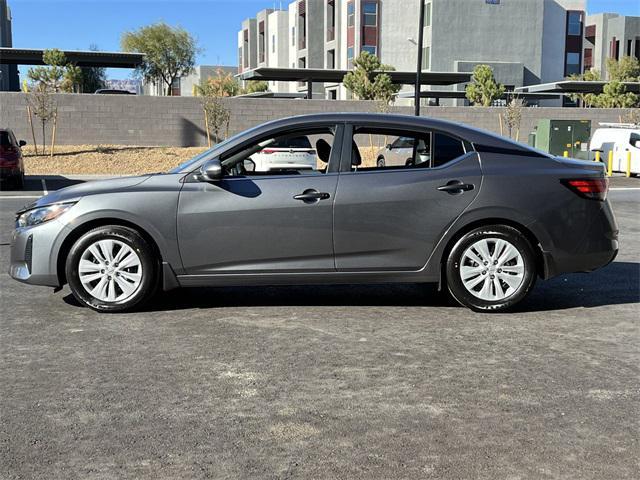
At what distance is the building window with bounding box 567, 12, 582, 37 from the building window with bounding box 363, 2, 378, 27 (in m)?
18.1

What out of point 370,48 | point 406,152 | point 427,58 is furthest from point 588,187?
point 370,48

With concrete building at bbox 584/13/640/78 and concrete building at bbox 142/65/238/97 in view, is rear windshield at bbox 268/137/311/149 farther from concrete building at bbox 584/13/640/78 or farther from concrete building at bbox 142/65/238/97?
concrete building at bbox 142/65/238/97

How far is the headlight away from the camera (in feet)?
19.9

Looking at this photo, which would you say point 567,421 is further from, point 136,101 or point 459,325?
point 136,101

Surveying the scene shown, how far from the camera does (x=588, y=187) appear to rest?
6.20 metres

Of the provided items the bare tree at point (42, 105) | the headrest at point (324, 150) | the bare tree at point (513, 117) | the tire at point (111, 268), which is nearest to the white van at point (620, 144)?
the bare tree at point (513, 117)

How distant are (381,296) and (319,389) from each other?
2654 millimetres

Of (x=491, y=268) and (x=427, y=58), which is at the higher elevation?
(x=427, y=58)

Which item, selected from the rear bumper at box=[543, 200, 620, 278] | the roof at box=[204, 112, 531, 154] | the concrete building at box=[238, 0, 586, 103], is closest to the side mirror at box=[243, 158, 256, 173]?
the roof at box=[204, 112, 531, 154]

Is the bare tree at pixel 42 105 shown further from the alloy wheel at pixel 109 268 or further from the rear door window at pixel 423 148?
the rear door window at pixel 423 148

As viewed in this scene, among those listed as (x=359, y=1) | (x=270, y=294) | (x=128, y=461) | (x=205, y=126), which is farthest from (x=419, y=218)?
(x=359, y=1)

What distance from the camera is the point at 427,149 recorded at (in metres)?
6.25

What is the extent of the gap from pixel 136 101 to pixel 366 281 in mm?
27814

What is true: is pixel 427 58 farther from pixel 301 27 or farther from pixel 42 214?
pixel 42 214
